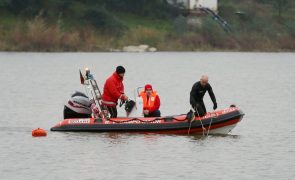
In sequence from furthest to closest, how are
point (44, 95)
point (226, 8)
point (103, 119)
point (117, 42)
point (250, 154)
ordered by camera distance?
point (226, 8)
point (117, 42)
point (44, 95)
point (103, 119)
point (250, 154)

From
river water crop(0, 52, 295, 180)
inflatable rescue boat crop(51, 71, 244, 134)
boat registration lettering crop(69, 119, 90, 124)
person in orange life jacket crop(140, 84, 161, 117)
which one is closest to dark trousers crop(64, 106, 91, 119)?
inflatable rescue boat crop(51, 71, 244, 134)

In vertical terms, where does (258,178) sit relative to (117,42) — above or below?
below

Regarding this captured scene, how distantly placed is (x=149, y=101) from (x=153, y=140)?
120 centimetres

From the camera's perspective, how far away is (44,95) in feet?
147

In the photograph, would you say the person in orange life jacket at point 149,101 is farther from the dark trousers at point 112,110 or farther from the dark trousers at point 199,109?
the dark trousers at point 199,109

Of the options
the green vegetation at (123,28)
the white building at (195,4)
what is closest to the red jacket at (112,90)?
the green vegetation at (123,28)

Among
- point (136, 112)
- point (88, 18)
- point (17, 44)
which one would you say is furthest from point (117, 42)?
point (136, 112)

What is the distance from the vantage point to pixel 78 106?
28797 mm

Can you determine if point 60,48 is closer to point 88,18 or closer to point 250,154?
point 88,18

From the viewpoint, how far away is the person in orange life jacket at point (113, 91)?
92.7 feet

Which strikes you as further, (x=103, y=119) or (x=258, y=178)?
(x=103, y=119)

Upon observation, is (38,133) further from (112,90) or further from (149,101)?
(149,101)

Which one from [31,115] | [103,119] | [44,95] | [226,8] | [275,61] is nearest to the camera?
[103,119]

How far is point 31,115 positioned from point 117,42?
47544mm
